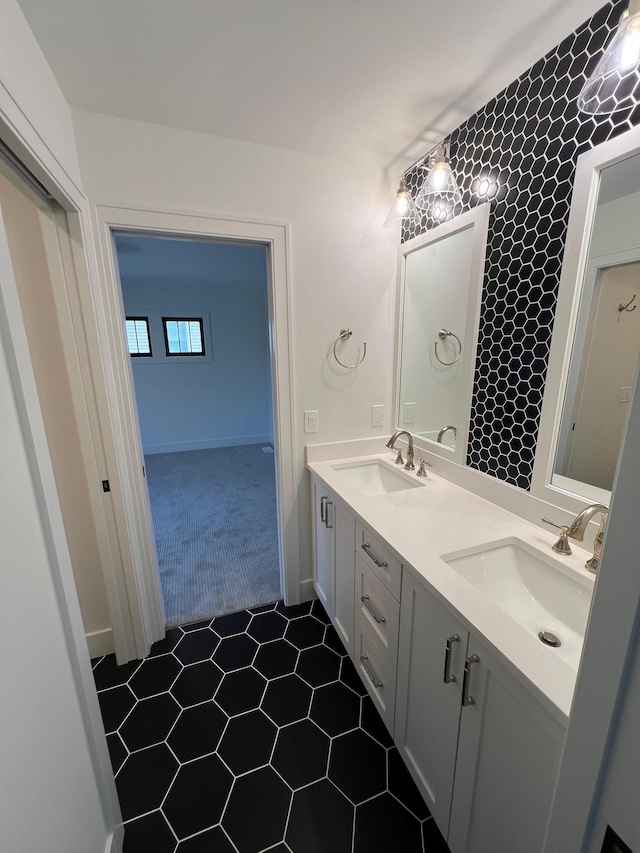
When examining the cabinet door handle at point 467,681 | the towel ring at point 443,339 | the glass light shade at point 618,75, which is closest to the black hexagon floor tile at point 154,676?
the cabinet door handle at point 467,681

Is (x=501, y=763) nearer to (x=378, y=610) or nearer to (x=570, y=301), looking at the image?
(x=378, y=610)

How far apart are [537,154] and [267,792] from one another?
94.6 inches

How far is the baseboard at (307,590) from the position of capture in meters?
2.15

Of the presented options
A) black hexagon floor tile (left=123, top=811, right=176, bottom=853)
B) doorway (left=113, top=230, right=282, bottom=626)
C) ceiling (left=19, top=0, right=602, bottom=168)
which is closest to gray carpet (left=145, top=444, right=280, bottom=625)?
doorway (left=113, top=230, right=282, bottom=626)

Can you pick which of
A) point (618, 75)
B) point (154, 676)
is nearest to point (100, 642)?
point (154, 676)

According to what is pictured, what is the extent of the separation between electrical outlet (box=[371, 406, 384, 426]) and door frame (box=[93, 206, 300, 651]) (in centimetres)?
52

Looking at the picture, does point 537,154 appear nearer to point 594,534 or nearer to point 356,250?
point 356,250

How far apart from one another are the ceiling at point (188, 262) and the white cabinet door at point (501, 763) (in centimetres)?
298

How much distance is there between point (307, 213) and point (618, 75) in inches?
46.6

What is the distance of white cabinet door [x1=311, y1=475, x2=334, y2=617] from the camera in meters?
1.79

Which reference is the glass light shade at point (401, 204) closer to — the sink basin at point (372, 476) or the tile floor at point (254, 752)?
the sink basin at point (372, 476)

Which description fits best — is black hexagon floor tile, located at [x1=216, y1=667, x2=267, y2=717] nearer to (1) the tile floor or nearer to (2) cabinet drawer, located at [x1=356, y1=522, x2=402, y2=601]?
(1) the tile floor

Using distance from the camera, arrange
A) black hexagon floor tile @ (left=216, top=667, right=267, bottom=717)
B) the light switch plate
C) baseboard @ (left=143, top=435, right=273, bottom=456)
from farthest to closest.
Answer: baseboard @ (left=143, top=435, right=273, bottom=456) < the light switch plate < black hexagon floor tile @ (left=216, top=667, right=267, bottom=717)

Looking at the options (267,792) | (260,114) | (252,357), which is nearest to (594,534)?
(267,792)
